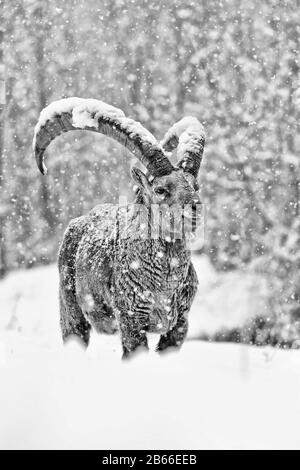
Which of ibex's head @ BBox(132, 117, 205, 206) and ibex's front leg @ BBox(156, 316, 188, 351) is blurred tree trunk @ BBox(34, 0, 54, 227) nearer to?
ibex's head @ BBox(132, 117, 205, 206)

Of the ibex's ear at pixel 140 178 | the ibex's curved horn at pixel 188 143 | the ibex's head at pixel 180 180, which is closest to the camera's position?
the ibex's head at pixel 180 180

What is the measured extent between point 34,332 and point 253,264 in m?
4.92

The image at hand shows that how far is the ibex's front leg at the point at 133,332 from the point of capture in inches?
190

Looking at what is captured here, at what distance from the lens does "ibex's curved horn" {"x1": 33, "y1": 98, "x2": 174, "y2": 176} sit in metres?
4.94

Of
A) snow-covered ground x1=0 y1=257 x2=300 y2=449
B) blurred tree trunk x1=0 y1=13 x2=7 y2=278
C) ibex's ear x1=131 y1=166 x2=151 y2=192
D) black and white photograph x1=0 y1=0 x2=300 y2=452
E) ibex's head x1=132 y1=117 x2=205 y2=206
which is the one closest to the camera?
snow-covered ground x1=0 y1=257 x2=300 y2=449

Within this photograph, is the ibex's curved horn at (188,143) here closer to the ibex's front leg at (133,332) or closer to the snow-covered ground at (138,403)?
the ibex's front leg at (133,332)

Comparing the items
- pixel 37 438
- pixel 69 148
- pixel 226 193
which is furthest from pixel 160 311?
pixel 69 148

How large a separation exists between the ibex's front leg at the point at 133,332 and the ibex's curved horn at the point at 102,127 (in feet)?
3.83

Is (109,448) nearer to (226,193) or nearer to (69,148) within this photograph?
(226,193)

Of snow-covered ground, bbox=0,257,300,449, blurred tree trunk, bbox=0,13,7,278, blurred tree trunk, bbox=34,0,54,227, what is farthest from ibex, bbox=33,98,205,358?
blurred tree trunk, bbox=0,13,7,278

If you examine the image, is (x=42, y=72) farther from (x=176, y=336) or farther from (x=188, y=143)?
(x=176, y=336)

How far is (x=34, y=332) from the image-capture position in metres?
13.0

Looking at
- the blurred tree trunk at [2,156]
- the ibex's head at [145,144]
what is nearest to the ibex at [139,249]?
the ibex's head at [145,144]
